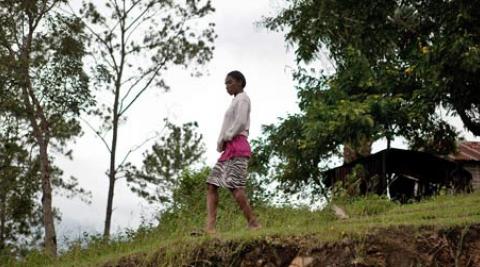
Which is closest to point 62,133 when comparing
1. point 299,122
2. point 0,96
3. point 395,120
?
point 0,96

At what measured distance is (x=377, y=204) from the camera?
9625 mm

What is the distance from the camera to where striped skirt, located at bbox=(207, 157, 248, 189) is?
7609 mm

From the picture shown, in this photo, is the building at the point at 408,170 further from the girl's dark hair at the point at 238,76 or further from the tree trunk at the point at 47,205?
the girl's dark hair at the point at 238,76

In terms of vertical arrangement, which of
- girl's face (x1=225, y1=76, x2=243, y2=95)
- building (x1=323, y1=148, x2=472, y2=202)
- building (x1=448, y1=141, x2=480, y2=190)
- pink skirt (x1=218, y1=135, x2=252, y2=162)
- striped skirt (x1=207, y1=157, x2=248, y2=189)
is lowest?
striped skirt (x1=207, y1=157, x2=248, y2=189)

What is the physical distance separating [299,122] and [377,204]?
10019mm

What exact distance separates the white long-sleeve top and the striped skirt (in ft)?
0.63

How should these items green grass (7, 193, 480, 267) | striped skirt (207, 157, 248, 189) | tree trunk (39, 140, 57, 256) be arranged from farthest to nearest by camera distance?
tree trunk (39, 140, 57, 256)
striped skirt (207, 157, 248, 189)
green grass (7, 193, 480, 267)

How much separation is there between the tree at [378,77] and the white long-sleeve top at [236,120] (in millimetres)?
1899

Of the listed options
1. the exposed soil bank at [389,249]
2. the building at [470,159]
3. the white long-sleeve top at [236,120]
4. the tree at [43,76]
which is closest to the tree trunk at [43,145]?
the tree at [43,76]

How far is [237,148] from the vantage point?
7.66 m

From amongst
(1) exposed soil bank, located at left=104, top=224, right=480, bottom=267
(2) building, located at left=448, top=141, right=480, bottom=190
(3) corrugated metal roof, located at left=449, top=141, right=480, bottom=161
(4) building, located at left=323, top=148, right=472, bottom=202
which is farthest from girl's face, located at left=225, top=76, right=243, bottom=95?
(3) corrugated metal roof, located at left=449, top=141, right=480, bottom=161

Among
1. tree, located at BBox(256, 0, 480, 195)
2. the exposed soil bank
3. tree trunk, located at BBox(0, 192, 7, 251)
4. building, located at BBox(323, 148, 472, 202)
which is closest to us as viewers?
the exposed soil bank

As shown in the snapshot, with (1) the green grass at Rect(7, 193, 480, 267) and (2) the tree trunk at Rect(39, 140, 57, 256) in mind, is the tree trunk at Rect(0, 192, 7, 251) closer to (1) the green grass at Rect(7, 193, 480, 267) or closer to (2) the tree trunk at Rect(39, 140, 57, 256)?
(2) the tree trunk at Rect(39, 140, 57, 256)

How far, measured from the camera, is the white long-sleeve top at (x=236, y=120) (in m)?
7.64
